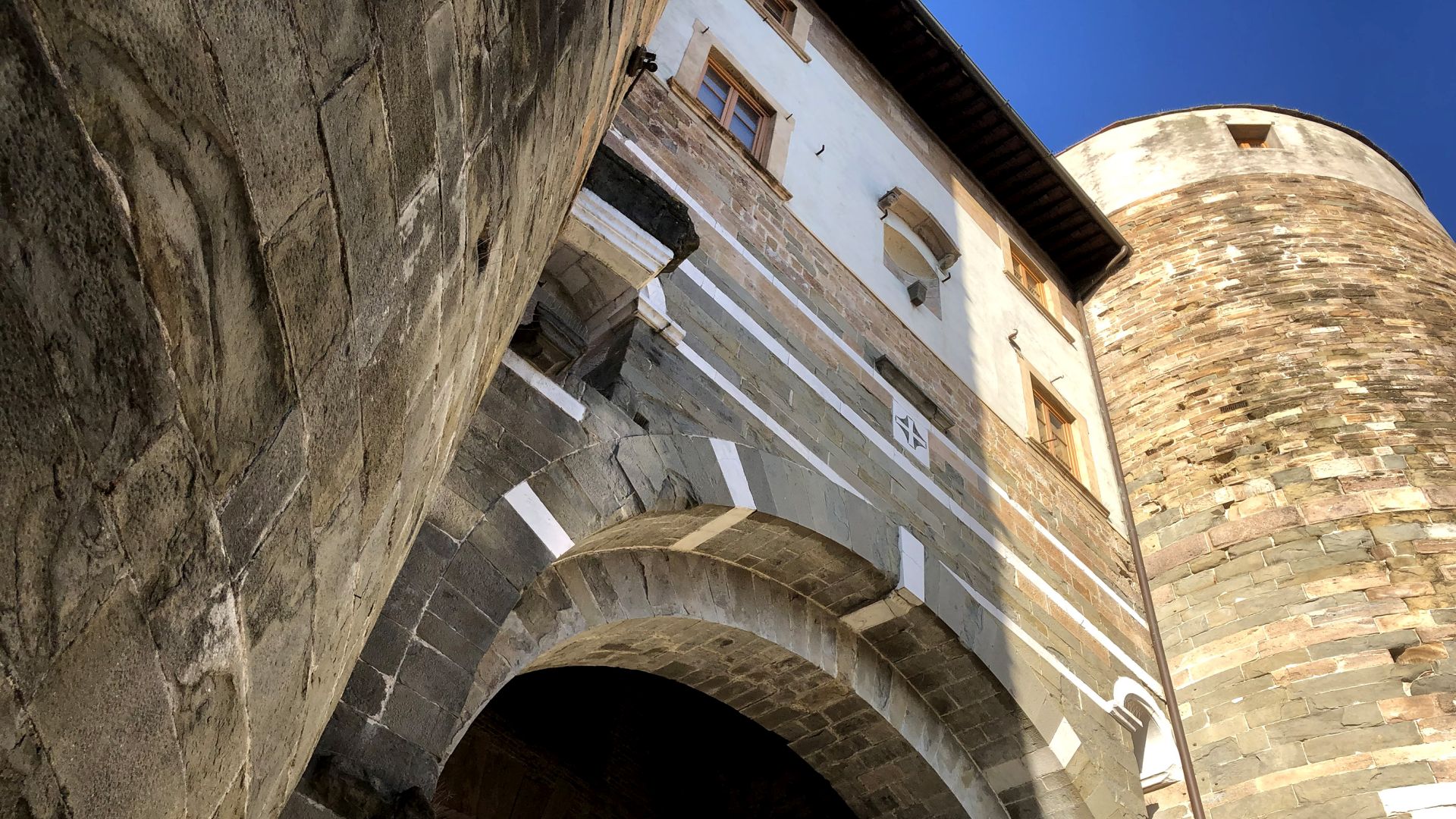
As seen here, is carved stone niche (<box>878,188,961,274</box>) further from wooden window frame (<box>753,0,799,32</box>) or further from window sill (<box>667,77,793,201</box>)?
window sill (<box>667,77,793,201</box>)

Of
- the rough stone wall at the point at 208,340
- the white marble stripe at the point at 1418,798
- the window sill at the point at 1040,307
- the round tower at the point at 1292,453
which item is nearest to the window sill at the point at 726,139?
the window sill at the point at 1040,307

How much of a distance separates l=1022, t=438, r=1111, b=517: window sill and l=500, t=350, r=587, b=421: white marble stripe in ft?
14.4

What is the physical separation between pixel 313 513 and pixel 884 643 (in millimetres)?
4813

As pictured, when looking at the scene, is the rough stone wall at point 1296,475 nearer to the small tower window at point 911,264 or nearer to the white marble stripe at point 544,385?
the small tower window at point 911,264

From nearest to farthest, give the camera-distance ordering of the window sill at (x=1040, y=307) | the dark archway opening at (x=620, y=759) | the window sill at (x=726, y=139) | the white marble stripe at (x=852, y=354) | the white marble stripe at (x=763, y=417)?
the white marble stripe at (x=763, y=417) < the white marble stripe at (x=852, y=354) < the window sill at (x=726, y=139) < the dark archway opening at (x=620, y=759) < the window sill at (x=1040, y=307)

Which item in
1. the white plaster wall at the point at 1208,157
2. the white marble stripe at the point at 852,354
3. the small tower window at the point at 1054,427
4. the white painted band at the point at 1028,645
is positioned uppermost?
the white plaster wall at the point at 1208,157

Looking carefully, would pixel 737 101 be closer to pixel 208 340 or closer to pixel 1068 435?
pixel 1068 435

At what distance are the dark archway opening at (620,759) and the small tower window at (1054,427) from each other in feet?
9.61

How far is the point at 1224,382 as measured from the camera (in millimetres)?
9414

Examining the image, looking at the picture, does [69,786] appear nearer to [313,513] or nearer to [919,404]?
[313,513]

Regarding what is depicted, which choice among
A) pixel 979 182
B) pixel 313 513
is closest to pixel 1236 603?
pixel 979 182

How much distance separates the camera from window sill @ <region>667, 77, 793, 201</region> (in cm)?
649

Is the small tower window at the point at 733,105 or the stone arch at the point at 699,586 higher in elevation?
the small tower window at the point at 733,105

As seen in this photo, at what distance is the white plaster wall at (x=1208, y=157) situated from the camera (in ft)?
39.9
